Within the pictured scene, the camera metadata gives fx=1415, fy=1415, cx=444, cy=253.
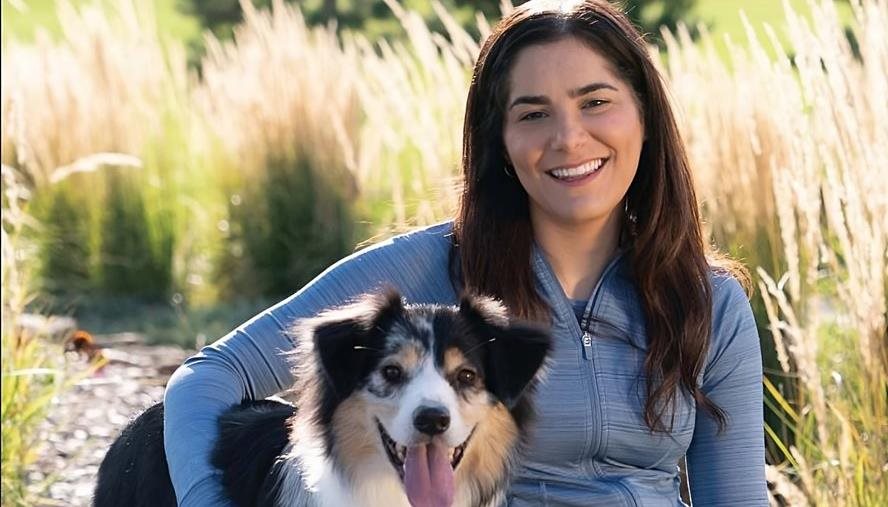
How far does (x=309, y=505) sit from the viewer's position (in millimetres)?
2965

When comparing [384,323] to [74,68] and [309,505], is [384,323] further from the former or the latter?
[74,68]

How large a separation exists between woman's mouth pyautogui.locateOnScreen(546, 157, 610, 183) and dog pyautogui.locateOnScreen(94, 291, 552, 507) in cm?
33

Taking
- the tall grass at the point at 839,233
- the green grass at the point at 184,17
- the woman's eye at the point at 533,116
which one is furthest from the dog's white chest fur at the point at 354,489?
the green grass at the point at 184,17

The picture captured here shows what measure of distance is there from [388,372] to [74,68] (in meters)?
6.00

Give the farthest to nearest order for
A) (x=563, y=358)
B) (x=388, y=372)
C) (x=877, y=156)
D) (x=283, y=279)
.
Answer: (x=283, y=279), (x=877, y=156), (x=563, y=358), (x=388, y=372)

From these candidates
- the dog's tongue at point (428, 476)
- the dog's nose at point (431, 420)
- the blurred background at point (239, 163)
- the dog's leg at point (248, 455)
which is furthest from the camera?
the blurred background at point (239, 163)

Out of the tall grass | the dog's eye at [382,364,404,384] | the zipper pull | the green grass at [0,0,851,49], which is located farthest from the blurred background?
the green grass at [0,0,851,49]

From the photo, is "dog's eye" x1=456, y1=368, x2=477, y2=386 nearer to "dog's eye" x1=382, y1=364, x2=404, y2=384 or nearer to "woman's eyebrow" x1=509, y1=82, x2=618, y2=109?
"dog's eye" x1=382, y1=364, x2=404, y2=384

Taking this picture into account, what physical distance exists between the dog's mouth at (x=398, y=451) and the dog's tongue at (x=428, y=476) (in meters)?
0.02

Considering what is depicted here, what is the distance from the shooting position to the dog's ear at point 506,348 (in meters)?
2.88

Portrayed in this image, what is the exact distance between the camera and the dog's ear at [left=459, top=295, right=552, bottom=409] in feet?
9.43

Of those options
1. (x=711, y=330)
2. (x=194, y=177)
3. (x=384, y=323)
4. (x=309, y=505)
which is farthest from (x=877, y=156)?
(x=194, y=177)

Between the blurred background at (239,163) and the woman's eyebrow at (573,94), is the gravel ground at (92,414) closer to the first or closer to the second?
the blurred background at (239,163)

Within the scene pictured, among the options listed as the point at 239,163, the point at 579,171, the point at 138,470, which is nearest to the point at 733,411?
the point at 579,171
